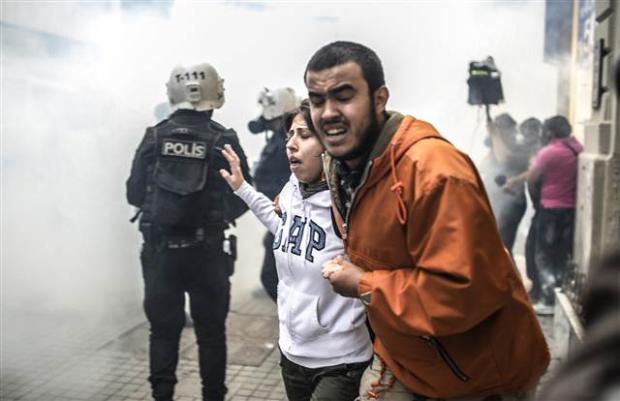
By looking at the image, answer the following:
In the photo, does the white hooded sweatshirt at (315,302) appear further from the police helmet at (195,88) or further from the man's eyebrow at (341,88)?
the police helmet at (195,88)

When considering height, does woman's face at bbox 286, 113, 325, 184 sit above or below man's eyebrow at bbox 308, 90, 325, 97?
below

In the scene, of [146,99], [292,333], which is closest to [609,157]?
[292,333]

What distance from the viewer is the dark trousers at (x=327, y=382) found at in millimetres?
2379

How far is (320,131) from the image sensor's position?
76.5 inches

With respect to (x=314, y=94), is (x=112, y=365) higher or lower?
lower

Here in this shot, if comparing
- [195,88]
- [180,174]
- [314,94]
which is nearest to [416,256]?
[314,94]

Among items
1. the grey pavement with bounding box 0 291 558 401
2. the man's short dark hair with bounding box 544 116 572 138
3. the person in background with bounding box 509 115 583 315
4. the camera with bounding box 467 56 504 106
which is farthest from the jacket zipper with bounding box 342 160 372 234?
the camera with bounding box 467 56 504 106

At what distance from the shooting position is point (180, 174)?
3.54 m

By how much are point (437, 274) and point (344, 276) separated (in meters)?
0.30

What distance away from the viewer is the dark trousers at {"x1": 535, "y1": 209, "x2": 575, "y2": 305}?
633 centimetres

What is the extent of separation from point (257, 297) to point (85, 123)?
229 cm

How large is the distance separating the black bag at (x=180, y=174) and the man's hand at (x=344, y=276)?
5.89 ft

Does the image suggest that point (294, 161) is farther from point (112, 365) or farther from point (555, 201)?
point (555, 201)

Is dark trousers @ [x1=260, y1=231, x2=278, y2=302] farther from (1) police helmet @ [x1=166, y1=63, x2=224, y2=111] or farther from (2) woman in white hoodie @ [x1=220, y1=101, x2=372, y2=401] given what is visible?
(2) woman in white hoodie @ [x1=220, y1=101, x2=372, y2=401]
